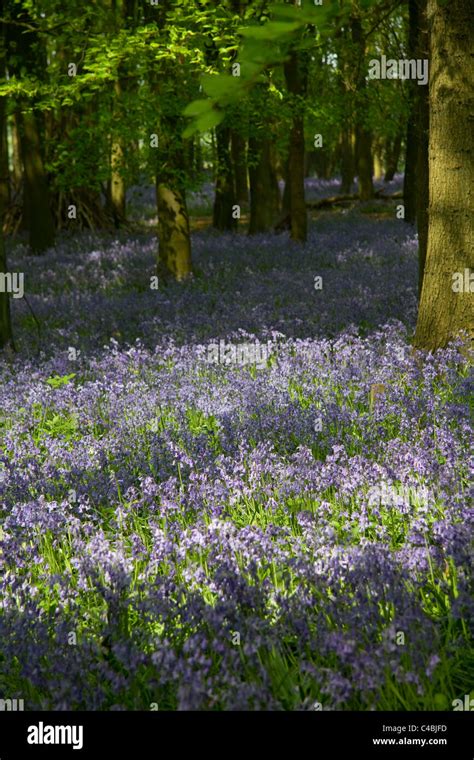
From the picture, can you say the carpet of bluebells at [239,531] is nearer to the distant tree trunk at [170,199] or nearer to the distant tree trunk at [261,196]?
the distant tree trunk at [170,199]

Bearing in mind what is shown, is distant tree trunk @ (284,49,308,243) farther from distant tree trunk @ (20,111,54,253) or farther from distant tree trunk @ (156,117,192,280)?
distant tree trunk @ (20,111,54,253)

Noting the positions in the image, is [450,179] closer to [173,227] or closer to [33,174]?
[173,227]

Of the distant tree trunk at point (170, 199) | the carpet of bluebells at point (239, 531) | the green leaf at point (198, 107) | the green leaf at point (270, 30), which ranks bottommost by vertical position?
the carpet of bluebells at point (239, 531)

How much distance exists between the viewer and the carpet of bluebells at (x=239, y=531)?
3.10 m

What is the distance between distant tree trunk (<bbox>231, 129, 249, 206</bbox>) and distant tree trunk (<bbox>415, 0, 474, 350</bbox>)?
11.9 metres

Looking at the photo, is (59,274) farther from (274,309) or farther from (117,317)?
(274,309)

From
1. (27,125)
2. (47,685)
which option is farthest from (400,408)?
(27,125)

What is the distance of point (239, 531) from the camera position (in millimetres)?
4176

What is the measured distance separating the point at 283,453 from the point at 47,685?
8.99 ft

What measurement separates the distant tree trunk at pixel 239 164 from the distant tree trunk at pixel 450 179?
39.0 feet

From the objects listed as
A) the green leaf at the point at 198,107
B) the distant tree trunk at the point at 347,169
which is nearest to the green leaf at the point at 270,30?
the green leaf at the point at 198,107

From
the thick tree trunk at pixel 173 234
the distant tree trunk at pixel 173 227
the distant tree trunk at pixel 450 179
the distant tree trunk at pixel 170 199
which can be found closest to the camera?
the distant tree trunk at pixel 450 179

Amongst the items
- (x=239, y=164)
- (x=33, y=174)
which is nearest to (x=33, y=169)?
(x=33, y=174)
